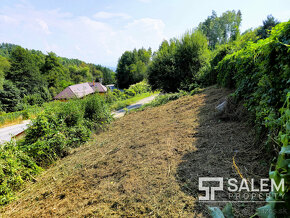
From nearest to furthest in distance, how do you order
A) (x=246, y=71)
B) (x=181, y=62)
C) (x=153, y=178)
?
(x=153, y=178)
(x=246, y=71)
(x=181, y=62)

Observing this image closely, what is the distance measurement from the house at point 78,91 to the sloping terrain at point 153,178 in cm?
491

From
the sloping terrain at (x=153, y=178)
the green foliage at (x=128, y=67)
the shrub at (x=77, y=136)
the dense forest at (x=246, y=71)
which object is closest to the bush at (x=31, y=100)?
the green foliage at (x=128, y=67)

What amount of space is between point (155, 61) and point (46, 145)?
439 inches

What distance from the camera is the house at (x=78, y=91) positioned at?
7.48 m

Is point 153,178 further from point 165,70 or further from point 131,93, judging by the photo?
point 131,93

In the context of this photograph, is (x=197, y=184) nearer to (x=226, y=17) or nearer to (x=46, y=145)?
(x=46, y=145)

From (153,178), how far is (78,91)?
22.6 meters

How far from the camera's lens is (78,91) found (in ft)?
72.4

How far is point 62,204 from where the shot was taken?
2189mm

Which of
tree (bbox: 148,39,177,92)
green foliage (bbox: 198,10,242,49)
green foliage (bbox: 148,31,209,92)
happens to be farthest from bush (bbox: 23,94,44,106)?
green foliage (bbox: 198,10,242,49)

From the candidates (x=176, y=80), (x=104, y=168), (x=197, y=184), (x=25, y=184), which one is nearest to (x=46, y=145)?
(x=25, y=184)

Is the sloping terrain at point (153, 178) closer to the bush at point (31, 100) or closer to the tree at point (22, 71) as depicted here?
the bush at point (31, 100)

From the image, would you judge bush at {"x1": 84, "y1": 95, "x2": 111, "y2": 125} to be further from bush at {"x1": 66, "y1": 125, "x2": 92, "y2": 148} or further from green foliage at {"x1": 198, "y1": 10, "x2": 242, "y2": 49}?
green foliage at {"x1": 198, "y1": 10, "x2": 242, "y2": 49}

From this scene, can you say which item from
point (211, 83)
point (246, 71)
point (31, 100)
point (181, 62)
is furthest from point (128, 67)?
point (246, 71)
